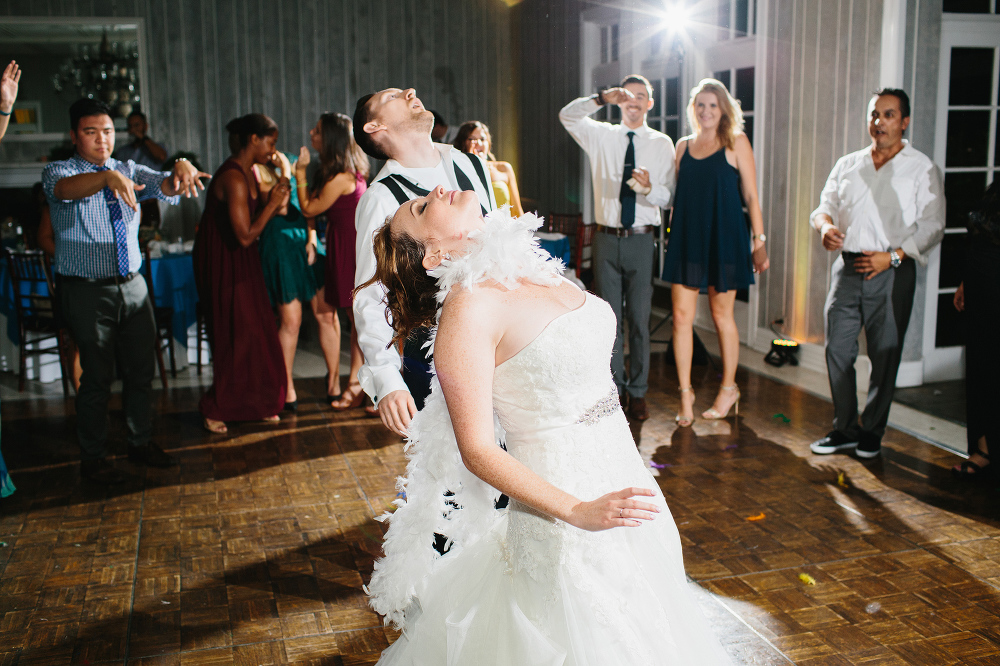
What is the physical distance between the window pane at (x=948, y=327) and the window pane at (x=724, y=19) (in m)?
2.49

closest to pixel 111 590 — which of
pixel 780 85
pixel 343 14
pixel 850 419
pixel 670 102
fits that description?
pixel 850 419

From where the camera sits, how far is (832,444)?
12.5 feet

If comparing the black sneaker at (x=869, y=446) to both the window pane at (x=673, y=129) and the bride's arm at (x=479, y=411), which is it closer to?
the bride's arm at (x=479, y=411)

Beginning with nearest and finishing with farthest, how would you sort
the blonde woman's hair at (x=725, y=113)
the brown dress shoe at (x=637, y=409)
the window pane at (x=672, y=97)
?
the blonde woman's hair at (x=725, y=113) → the brown dress shoe at (x=637, y=409) → the window pane at (x=672, y=97)

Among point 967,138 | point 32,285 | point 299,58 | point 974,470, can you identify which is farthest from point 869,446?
point 299,58

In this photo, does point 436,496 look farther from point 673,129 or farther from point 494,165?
point 673,129

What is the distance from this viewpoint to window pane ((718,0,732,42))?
19.8ft

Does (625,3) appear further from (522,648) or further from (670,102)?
(522,648)

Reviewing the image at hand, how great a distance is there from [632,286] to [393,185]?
241 cm

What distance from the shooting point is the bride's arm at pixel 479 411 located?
1373 millimetres

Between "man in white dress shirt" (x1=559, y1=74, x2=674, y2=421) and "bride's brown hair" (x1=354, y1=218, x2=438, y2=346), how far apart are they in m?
2.78

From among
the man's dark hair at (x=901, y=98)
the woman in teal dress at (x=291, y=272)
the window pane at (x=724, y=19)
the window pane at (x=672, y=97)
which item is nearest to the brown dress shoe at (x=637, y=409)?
the woman in teal dress at (x=291, y=272)

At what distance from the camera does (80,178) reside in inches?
129

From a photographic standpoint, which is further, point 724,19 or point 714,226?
point 724,19
